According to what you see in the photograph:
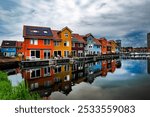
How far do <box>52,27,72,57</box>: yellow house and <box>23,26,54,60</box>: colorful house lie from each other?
1.36 meters

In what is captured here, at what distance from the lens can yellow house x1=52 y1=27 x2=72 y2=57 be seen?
34.5 metres

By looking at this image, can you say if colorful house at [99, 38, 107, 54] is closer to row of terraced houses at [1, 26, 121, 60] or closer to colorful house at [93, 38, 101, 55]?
colorful house at [93, 38, 101, 55]

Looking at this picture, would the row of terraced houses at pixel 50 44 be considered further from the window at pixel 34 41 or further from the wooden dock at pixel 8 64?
the wooden dock at pixel 8 64

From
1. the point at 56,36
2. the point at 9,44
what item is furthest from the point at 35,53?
the point at 9,44

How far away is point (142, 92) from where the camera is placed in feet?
40.8

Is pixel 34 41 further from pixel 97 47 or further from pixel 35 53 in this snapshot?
pixel 97 47

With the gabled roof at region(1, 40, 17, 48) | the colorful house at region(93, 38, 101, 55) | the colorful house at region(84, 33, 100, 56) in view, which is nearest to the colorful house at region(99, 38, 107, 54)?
the colorful house at region(93, 38, 101, 55)

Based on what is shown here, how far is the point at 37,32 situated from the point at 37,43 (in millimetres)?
2016

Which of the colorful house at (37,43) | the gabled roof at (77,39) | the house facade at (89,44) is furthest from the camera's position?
the house facade at (89,44)

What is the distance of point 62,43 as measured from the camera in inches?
1395

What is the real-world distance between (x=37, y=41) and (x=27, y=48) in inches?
87.8

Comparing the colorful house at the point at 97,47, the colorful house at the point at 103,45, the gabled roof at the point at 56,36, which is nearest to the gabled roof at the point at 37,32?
the gabled roof at the point at 56,36

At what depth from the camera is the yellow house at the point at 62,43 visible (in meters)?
34.5

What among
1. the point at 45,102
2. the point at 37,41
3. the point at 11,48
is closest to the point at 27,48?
the point at 37,41
